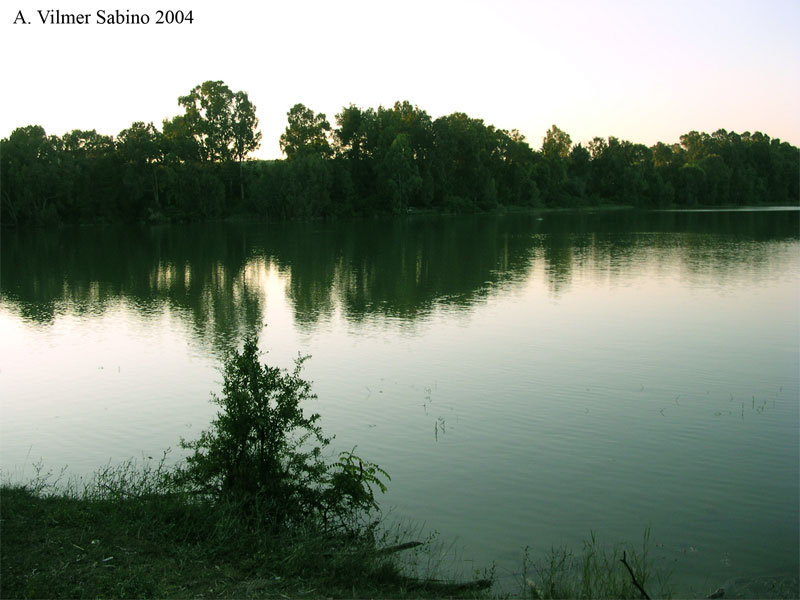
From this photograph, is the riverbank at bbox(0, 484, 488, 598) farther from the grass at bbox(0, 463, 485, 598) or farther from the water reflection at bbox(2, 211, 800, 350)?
the water reflection at bbox(2, 211, 800, 350)

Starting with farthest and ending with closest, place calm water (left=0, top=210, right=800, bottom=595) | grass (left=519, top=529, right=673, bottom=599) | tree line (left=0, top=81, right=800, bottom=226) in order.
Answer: tree line (left=0, top=81, right=800, bottom=226) < calm water (left=0, top=210, right=800, bottom=595) < grass (left=519, top=529, right=673, bottom=599)

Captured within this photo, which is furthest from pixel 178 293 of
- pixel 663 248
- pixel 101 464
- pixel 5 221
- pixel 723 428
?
pixel 5 221

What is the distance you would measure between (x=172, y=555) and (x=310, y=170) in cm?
7954

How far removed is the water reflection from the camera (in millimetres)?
25688

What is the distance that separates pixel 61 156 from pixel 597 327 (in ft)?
227

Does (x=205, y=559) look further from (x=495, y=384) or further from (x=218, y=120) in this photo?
(x=218, y=120)

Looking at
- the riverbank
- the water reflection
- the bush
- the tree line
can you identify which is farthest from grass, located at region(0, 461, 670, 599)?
the tree line

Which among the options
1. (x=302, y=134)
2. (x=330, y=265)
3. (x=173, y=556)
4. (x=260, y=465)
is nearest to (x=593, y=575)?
(x=260, y=465)

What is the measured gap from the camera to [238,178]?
8625cm

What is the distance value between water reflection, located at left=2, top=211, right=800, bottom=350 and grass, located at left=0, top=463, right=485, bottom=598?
11693mm

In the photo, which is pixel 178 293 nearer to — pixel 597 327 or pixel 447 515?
pixel 597 327

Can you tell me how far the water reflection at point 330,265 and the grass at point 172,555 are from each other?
11693 millimetres

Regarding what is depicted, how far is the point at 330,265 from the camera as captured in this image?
1484 inches

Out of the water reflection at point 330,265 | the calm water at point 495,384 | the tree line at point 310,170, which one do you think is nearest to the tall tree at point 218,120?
the tree line at point 310,170
